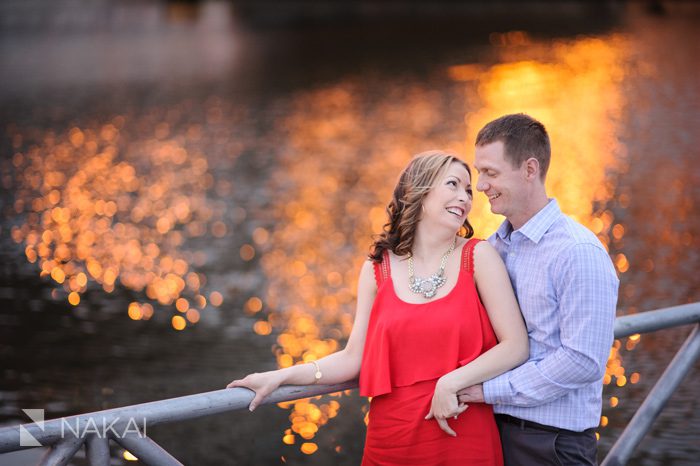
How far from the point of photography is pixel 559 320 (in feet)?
9.43

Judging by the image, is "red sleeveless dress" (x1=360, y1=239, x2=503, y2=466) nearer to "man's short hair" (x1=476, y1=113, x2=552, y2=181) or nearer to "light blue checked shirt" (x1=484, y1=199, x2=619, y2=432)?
"light blue checked shirt" (x1=484, y1=199, x2=619, y2=432)

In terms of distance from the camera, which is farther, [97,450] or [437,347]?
[437,347]

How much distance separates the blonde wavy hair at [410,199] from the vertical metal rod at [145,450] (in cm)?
98

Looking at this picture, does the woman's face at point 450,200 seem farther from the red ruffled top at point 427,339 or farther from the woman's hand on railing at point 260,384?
the woman's hand on railing at point 260,384

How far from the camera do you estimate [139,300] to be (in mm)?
9578

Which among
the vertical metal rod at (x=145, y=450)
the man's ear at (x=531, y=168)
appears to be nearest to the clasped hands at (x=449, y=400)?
the man's ear at (x=531, y=168)

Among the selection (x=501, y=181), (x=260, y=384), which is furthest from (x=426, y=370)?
(x=501, y=181)

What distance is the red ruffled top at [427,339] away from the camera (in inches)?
117

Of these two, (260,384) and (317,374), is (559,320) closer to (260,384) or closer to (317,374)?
(317,374)

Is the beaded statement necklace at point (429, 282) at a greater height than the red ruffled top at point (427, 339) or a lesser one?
greater

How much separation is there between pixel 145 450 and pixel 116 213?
34.8 feet

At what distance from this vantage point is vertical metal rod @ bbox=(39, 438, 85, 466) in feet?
8.23

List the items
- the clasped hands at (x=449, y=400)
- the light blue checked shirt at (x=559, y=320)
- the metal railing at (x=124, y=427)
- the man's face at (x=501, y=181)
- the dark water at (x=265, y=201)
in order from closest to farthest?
the metal railing at (x=124, y=427)
the light blue checked shirt at (x=559, y=320)
the clasped hands at (x=449, y=400)
the man's face at (x=501, y=181)
the dark water at (x=265, y=201)

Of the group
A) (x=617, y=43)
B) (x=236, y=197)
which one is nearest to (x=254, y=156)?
(x=236, y=197)
